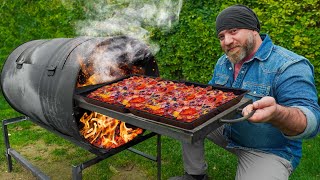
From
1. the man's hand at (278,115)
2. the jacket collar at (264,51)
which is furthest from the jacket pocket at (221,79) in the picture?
the man's hand at (278,115)

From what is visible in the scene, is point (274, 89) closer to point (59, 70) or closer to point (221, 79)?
point (221, 79)

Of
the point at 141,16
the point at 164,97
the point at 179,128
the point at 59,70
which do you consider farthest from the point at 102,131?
the point at 141,16

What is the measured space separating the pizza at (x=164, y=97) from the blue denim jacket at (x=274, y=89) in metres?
0.49

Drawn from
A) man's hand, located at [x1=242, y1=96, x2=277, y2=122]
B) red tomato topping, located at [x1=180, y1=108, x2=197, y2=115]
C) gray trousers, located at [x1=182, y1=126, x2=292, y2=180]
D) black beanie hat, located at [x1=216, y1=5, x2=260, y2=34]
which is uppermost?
black beanie hat, located at [x1=216, y1=5, x2=260, y2=34]

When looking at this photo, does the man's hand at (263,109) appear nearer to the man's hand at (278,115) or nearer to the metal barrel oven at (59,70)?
the man's hand at (278,115)

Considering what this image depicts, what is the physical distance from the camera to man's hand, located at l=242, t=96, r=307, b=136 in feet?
7.08

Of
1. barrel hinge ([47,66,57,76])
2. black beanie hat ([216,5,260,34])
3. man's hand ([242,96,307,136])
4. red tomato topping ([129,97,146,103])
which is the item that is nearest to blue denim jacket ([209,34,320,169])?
man's hand ([242,96,307,136])

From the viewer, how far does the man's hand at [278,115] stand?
2.16 metres

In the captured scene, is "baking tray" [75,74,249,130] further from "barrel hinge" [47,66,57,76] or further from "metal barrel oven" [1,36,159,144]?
"barrel hinge" [47,66,57,76]

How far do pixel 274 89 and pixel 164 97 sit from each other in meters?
1.04

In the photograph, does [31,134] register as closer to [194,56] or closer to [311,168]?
[194,56]

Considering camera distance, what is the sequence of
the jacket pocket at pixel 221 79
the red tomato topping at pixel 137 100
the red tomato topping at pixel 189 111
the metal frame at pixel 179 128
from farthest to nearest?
the jacket pocket at pixel 221 79 < the red tomato topping at pixel 137 100 < the red tomato topping at pixel 189 111 < the metal frame at pixel 179 128

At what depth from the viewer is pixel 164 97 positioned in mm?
2789

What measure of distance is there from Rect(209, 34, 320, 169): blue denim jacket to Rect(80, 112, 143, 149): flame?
1.16m
